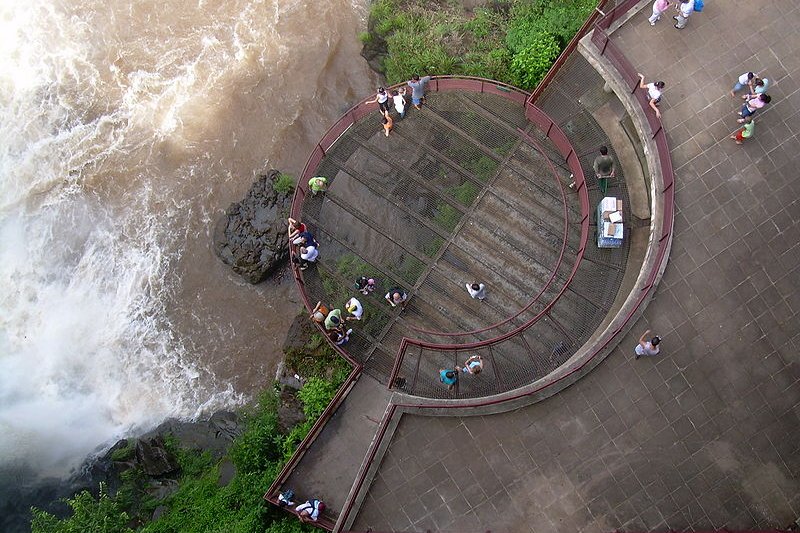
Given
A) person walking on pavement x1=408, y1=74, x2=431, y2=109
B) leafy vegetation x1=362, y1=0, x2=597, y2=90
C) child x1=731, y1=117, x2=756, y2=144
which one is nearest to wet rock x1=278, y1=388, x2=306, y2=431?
person walking on pavement x1=408, y1=74, x2=431, y2=109

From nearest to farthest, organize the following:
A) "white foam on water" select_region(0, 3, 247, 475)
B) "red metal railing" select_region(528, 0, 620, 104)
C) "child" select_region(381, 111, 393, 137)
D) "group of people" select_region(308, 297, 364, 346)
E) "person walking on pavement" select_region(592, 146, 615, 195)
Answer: "person walking on pavement" select_region(592, 146, 615, 195), "red metal railing" select_region(528, 0, 620, 104), "group of people" select_region(308, 297, 364, 346), "child" select_region(381, 111, 393, 137), "white foam on water" select_region(0, 3, 247, 475)

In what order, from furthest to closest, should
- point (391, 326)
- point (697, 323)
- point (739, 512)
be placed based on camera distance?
point (391, 326), point (697, 323), point (739, 512)

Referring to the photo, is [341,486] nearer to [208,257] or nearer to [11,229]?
[208,257]

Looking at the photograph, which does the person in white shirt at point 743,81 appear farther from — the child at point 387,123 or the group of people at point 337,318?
the group of people at point 337,318

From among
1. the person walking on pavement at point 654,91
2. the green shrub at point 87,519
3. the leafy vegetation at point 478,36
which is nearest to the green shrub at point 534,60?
the leafy vegetation at point 478,36

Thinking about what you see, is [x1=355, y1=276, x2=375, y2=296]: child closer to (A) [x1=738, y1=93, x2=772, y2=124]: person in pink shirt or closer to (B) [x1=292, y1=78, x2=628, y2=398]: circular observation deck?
(B) [x1=292, y1=78, x2=628, y2=398]: circular observation deck

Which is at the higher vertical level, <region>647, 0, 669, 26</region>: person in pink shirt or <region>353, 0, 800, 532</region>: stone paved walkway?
<region>647, 0, 669, 26</region>: person in pink shirt

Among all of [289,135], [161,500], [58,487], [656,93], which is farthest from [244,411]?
[656,93]
